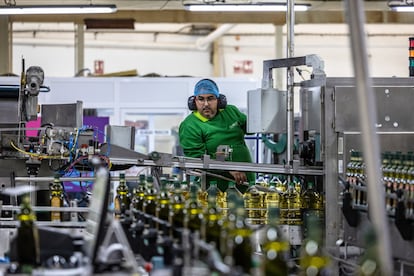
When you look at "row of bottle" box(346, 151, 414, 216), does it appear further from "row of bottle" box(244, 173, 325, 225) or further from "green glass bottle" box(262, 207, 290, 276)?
"green glass bottle" box(262, 207, 290, 276)

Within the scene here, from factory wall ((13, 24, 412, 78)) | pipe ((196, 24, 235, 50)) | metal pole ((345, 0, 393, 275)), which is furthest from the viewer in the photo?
factory wall ((13, 24, 412, 78))

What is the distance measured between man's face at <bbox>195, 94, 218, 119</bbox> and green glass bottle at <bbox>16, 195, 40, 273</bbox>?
3.30 meters

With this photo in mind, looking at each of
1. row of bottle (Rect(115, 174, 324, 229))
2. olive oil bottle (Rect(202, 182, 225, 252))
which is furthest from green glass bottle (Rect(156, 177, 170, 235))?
row of bottle (Rect(115, 174, 324, 229))

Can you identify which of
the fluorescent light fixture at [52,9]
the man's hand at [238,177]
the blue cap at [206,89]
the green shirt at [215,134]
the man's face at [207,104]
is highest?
the fluorescent light fixture at [52,9]

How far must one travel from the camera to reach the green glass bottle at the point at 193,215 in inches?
141

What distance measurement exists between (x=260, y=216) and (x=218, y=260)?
2.63 meters

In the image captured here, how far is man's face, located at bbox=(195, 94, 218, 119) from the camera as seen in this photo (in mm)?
6817

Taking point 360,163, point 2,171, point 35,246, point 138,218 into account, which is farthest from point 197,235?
point 2,171

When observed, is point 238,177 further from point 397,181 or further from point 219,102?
point 397,181

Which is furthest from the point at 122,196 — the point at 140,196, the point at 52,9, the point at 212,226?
the point at 52,9

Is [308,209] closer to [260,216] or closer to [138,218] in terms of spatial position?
[260,216]

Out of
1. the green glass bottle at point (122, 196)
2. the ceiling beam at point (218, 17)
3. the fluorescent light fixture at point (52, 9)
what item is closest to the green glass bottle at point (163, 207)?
the green glass bottle at point (122, 196)

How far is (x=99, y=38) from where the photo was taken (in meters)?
16.0

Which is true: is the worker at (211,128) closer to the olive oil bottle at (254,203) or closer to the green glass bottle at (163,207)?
the olive oil bottle at (254,203)
